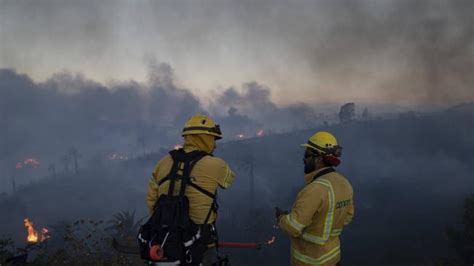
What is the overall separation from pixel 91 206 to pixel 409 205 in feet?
403

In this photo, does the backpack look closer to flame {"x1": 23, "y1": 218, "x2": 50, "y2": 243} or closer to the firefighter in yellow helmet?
the firefighter in yellow helmet

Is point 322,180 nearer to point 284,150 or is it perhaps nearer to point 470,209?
point 470,209

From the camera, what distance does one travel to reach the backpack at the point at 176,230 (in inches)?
159

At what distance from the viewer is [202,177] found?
4.24 meters

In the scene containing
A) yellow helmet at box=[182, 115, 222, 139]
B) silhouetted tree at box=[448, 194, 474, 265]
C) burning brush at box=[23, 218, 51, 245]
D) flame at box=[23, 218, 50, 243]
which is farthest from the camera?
silhouetted tree at box=[448, 194, 474, 265]

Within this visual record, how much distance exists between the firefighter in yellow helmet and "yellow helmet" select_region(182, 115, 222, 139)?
132cm

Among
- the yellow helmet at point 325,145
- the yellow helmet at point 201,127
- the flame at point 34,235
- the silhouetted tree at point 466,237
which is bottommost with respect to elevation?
the silhouetted tree at point 466,237

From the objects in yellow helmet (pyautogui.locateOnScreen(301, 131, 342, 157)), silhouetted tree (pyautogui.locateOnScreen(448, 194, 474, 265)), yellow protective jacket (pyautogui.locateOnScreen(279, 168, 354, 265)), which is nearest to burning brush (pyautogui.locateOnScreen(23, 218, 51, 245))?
yellow protective jacket (pyautogui.locateOnScreen(279, 168, 354, 265))

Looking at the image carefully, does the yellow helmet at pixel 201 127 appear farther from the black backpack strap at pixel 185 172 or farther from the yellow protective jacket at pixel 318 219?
the yellow protective jacket at pixel 318 219

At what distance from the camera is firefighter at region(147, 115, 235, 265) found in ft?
13.9

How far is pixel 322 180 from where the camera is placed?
183 inches

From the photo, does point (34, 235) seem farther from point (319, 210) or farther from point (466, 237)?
point (466, 237)

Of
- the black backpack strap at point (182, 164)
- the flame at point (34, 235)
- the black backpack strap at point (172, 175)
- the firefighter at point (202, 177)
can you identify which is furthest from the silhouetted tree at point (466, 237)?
the black backpack strap at point (172, 175)

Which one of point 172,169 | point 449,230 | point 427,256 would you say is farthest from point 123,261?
point 427,256
